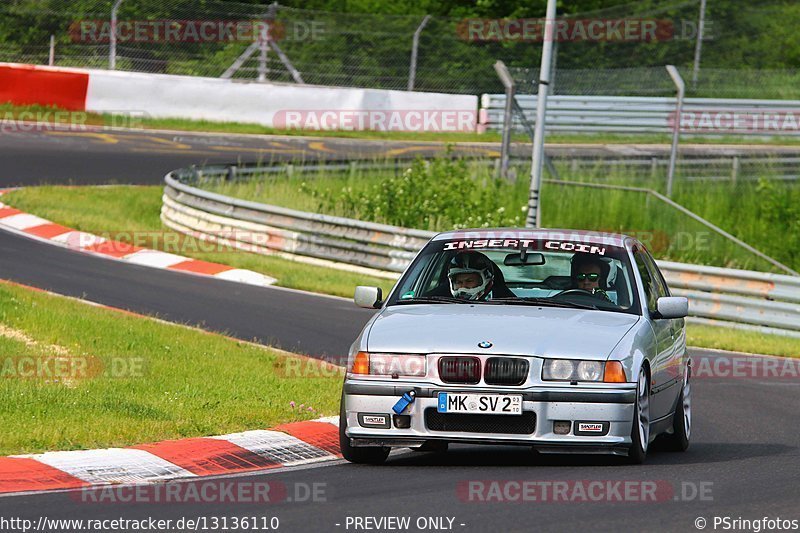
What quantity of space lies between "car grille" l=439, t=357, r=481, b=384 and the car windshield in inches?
44.5

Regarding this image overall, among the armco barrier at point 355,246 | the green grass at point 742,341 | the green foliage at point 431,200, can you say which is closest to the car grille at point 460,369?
the green grass at point 742,341

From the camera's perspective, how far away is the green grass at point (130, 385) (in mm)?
8875

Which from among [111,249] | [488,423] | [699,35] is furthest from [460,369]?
[699,35]

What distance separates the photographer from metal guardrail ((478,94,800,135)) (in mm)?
34875

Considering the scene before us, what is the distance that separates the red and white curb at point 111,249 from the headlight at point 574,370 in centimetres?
1231

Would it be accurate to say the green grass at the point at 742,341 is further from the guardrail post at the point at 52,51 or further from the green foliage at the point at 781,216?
the guardrail post at the point at 52,51

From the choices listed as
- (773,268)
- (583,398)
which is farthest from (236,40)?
(583,398)

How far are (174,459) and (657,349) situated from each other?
299cm

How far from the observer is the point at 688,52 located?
1555 inches

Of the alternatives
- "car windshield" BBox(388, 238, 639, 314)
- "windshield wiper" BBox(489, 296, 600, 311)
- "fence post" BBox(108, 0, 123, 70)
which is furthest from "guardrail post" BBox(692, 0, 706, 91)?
"windshield wiper" BBox(489, 296, 600, 311)

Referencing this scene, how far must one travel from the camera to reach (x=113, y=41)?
3434 cm

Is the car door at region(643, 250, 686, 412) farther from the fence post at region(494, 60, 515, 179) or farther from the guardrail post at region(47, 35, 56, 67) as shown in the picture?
the guardrail post at region(47, 35, 56, 67)

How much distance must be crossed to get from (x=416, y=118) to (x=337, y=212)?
1394 cm

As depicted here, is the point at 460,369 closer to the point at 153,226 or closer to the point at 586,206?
the point at 586,206
